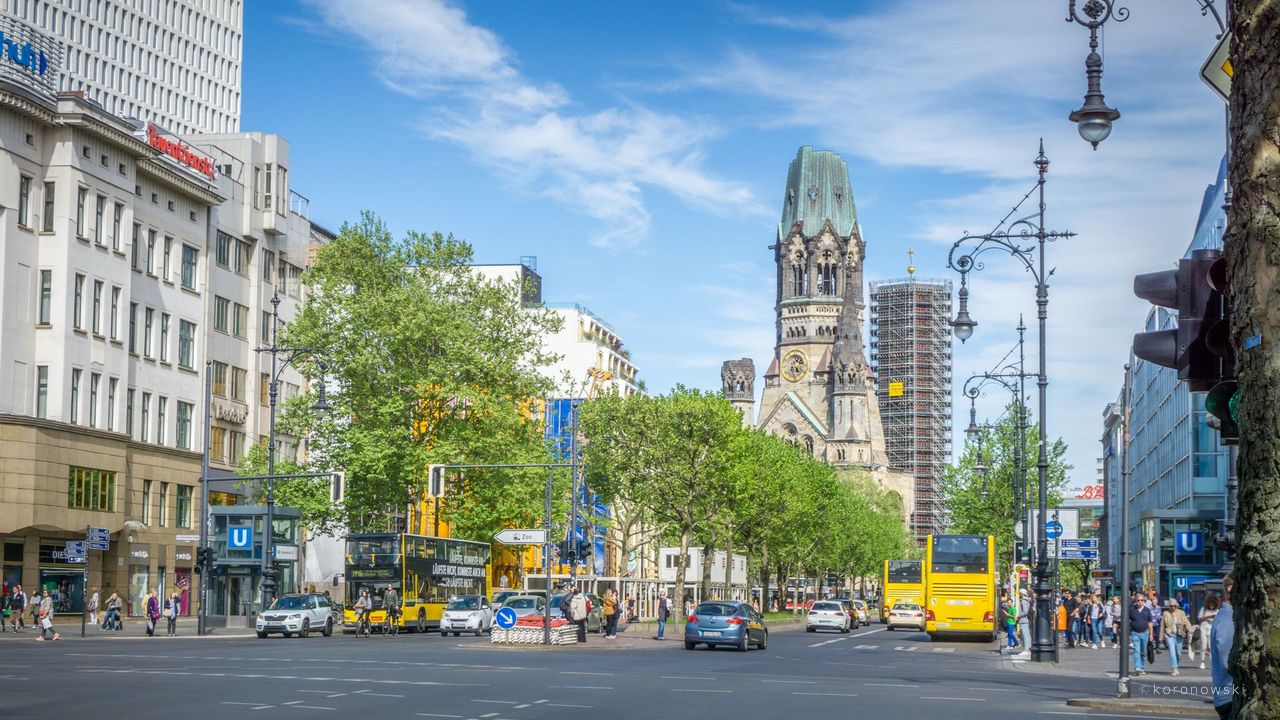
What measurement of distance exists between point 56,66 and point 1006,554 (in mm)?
65011

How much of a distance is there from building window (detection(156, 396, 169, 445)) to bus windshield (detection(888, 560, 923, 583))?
34.6 metres

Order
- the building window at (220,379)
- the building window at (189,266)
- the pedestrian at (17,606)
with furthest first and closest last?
the building window at (220,379) → the building window at (189,266) → the pedestrian at (17,606)

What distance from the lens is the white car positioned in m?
56.2

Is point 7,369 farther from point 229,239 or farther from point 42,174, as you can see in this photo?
point 229,239

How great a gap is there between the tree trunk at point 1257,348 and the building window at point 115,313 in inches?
2409

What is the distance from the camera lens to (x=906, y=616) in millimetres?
73312

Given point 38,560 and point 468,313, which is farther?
point 468,313

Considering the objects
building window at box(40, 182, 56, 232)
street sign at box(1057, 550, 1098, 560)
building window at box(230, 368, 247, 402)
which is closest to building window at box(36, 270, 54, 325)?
building window at box(40, 182, 56, 232)

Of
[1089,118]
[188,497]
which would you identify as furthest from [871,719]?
[188,497]

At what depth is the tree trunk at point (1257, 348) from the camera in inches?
208

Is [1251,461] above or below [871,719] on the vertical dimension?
above

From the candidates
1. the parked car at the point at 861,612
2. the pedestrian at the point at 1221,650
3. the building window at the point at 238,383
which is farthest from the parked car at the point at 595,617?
the pedestrian at the point at 1221,650

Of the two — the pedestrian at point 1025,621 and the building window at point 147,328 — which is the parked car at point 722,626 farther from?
the building window at point 147,328

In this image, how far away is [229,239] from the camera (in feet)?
245
